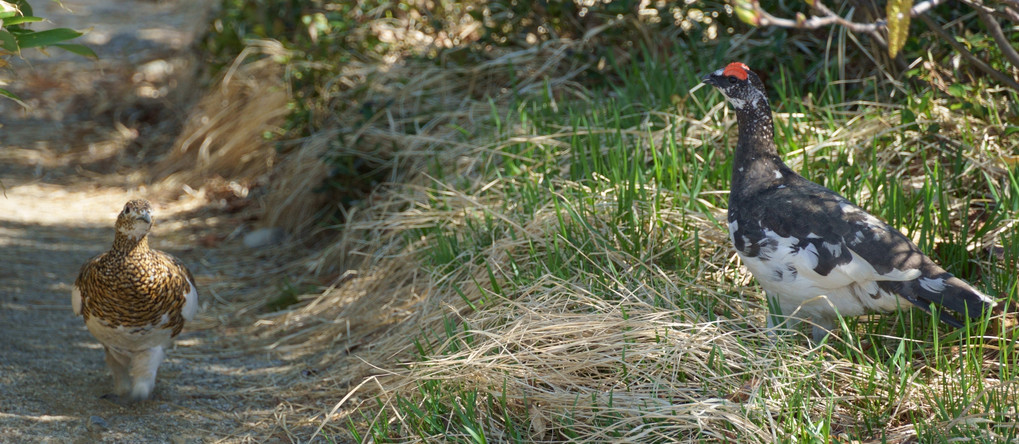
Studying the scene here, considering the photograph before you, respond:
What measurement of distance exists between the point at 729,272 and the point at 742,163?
504 millimetres

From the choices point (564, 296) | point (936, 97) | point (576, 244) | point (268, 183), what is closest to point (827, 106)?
point (936, 97)

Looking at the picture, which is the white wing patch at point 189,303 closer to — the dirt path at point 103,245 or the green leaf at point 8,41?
the dirt path at point 103,245

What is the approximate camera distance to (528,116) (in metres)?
5.32

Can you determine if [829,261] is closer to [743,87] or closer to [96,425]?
[743,87]

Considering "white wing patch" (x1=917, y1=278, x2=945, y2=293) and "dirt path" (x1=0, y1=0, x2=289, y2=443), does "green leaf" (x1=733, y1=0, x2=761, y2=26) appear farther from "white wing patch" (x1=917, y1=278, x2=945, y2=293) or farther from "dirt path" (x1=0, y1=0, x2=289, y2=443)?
"dirt path" (x1=0, y1=0, x2=289, y2=443)

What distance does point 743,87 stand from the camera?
142 inches

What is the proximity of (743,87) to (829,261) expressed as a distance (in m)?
0.90

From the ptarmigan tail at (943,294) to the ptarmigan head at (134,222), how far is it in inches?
107

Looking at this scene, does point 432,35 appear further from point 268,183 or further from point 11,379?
point 11,379

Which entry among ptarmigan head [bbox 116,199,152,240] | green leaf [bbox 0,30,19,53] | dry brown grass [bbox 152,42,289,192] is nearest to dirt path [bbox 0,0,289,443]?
dry brown grass [bbox 152,42,289,192]

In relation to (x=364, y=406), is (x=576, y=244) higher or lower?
higher

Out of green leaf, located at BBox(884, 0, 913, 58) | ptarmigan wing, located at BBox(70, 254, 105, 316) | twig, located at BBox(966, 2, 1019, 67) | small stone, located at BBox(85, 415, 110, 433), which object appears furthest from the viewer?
twig, located at BBox(966, 2, 1019, 67)

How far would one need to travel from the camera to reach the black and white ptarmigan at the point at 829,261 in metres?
2.95

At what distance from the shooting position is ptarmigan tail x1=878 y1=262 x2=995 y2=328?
2.91 m
